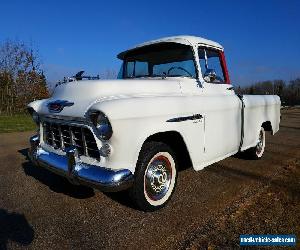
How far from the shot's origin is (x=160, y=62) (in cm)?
519

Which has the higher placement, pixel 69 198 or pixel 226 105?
pixel 226 105

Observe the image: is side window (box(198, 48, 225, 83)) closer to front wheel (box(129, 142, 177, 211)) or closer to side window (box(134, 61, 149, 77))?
side window (box(134, 61, 149, 77))

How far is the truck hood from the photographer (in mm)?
3697

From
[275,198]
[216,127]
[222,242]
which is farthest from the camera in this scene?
[216,127]

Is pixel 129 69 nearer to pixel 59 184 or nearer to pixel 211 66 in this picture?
pixel 211 66

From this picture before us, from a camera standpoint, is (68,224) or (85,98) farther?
(85,98)

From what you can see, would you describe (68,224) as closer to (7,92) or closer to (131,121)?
(131,121)

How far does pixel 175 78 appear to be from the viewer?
187 inches

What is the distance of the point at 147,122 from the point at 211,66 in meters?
2.11

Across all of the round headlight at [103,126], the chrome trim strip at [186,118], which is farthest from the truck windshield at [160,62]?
the round headlight at [103,126]

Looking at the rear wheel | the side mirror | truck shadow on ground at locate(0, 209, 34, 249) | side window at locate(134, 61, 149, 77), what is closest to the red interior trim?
the side mirror

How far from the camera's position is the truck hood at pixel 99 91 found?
12.1 ft

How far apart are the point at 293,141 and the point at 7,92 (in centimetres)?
1978

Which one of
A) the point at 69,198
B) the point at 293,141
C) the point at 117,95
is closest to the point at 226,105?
the point at 117,95
